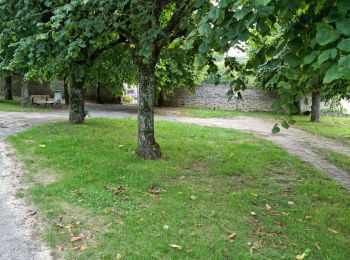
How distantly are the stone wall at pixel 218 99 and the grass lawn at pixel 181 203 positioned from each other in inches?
698

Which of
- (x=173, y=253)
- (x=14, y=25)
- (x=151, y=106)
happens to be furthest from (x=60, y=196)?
(x=14, y=25)

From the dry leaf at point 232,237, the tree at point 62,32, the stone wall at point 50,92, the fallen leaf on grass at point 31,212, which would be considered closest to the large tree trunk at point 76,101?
the tree at point 62,32

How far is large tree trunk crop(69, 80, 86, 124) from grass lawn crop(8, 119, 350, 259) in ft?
10.6

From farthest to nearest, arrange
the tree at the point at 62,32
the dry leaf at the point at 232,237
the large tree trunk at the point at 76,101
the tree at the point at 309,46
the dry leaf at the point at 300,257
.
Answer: the large tree trunk at the point at 76,101 → the tree at the point at 62,32 → the dry leaf at the point at 232,237 → the dry leaf at the point at 300,257 → the tree at the point at 309,46

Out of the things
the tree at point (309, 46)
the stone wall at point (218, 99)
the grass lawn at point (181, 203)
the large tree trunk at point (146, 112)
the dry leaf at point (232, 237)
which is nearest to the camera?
the tree at point (309, 46)

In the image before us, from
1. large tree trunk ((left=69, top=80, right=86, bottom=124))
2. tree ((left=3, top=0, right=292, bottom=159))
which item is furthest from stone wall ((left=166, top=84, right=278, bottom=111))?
tree ((left=3, top=0, right=292, bottom=159))

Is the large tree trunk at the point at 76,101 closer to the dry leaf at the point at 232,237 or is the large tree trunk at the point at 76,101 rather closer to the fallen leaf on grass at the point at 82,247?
the fallen leaf on grass at the point at 82,247

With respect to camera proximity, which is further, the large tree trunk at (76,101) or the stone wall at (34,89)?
the stone wall at (34,89)

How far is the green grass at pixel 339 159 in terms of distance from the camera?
9086 mm

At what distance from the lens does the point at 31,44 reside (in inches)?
261

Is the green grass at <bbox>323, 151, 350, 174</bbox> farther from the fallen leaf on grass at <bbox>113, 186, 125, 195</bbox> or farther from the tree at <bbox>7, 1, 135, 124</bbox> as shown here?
the tree at <bbox>7, 1, 135, 124</bbox>

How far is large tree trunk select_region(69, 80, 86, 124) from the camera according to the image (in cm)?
1271

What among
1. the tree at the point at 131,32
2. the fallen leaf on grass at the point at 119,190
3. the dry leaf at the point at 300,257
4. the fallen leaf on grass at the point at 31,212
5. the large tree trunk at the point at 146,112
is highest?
the tree at the point at 131,32

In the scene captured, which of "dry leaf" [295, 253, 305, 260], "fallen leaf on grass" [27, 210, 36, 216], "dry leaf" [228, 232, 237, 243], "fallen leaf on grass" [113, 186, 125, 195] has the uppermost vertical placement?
"fallen leaf on grass" [113, 186, 125, 195]
